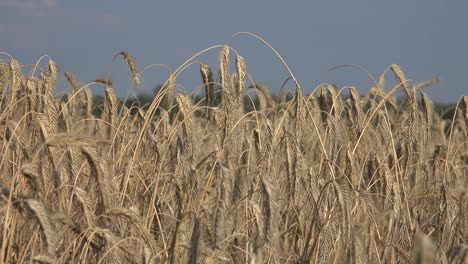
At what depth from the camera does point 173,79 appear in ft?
13.7

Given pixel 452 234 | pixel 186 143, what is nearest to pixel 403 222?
pixel 452 234

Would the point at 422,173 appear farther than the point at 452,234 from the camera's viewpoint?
Yes

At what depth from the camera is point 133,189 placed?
170 inches

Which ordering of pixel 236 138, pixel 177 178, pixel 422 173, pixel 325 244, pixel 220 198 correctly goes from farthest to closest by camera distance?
1. pixel 422 173
2. pixel 236 138
3. pixel 177 178
4. pixel 325 244
5. pixel 220 198

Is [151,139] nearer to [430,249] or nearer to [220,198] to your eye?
[220,198]

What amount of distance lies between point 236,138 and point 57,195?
0.81 m

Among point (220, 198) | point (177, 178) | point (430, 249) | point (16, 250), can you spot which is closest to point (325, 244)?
point (177, 178)

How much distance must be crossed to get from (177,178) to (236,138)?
0.40 meters

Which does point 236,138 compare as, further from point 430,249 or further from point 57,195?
point 430,249

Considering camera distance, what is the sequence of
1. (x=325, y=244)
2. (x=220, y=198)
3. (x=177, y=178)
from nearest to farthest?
(x=220, y=198) < (x=325, y=244) < (x=177, y=178)

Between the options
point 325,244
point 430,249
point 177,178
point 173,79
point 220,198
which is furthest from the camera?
point 173,79

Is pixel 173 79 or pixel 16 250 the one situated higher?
pixel 173 79

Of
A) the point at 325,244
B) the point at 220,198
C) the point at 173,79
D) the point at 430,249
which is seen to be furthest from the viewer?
the point at 173,79

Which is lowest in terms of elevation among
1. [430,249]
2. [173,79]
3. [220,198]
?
[430,249]
